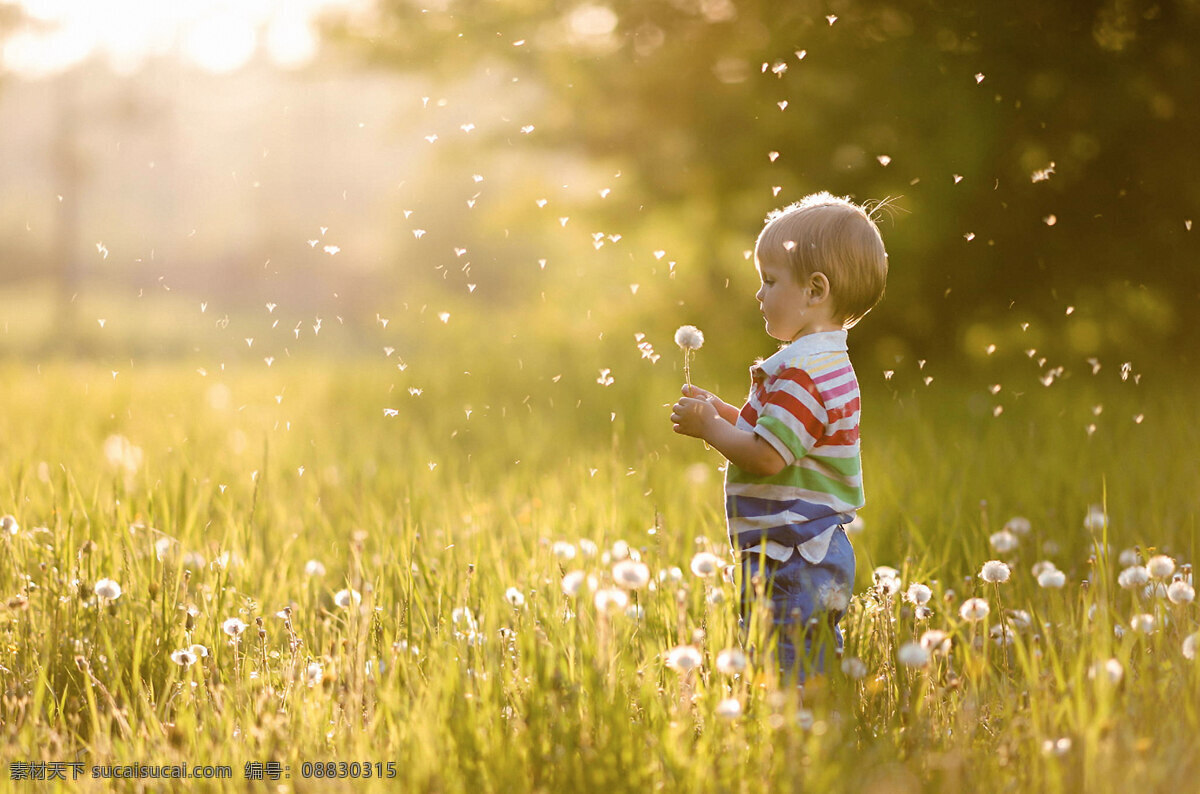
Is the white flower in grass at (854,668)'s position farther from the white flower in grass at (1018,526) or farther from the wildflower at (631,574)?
the white flower in grass at (1018,526)

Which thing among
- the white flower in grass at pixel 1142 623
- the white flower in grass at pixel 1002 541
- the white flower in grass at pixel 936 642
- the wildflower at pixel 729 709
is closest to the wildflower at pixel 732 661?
the wildflower at pixel 729 709

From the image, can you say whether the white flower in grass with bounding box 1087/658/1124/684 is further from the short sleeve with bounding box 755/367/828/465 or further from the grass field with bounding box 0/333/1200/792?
the short sleeve with bounding box 755/367/828/465

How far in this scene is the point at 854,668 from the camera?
106 inches

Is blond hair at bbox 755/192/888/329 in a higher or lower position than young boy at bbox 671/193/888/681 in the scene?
higher

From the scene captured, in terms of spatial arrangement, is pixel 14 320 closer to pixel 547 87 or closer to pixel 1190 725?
pixel 547 87

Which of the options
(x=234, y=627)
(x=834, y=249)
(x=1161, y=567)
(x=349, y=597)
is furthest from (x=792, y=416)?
(x=234, y=627)

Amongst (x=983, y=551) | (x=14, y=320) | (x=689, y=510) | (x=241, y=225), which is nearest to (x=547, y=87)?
(x=689, y=510)

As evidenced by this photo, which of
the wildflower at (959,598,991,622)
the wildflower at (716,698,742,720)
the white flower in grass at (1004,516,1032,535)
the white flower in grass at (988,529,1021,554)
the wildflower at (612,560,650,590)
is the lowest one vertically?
the wildflower at (716,698,742,720)

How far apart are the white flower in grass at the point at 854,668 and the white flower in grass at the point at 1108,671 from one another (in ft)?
1.74

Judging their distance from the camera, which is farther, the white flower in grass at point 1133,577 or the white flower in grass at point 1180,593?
the white flower in grass at point 1133,577

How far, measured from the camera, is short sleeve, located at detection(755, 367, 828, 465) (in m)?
2.73

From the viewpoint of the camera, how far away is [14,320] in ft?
78.5

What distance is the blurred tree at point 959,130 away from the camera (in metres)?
7.50

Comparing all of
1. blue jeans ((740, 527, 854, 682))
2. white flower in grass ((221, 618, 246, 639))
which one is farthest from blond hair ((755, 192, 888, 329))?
white flower in grass ((221, 618, 246, 639))
